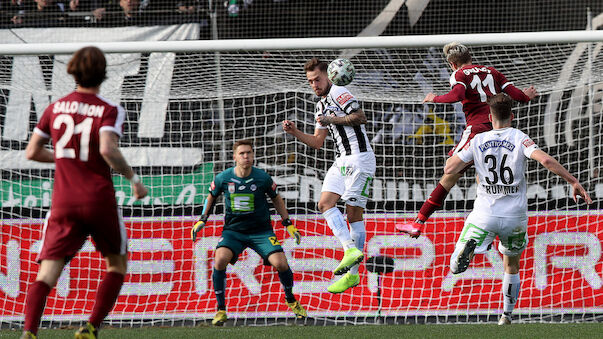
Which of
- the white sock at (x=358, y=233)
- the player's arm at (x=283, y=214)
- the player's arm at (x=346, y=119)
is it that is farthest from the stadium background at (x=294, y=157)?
the player's arm at (x=346, y=119)

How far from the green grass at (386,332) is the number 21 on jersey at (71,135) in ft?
8.42

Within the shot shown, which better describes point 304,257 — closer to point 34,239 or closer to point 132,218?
point 132,218

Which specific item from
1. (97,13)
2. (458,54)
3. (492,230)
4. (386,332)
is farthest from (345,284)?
(97,13)

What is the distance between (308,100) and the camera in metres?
10.2

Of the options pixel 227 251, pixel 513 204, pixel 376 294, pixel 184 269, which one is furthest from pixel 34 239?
pixel 513 204

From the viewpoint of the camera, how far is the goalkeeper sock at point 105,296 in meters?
5.10

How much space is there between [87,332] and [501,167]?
351 cm

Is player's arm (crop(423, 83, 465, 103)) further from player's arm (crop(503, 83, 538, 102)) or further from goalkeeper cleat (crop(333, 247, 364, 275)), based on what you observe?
goalkeeper cleat (crop(333, 247, 364, 275))

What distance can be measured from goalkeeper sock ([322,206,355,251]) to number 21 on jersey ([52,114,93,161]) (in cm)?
322

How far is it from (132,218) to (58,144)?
4.87 m

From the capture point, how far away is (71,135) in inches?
195

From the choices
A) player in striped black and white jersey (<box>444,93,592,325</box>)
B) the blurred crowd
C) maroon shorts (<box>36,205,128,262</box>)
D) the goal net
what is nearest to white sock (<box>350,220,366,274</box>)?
player in striped black and white jersey (<box>444,93,592,325</box>)

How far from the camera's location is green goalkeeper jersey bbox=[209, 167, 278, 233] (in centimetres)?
891

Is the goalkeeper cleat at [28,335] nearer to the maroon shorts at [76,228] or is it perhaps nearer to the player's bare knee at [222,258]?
the maroon shorts at [76,228]
